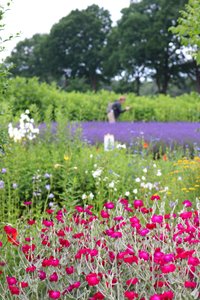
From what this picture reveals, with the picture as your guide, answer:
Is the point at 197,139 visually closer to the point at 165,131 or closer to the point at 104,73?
the point at 165,131

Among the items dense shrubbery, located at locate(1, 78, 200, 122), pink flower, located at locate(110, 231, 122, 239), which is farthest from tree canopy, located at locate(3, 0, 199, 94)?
pink flower, located at locate(110, 231, 122, 239)

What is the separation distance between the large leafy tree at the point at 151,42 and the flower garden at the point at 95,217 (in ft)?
104

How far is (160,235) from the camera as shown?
10.4 ft

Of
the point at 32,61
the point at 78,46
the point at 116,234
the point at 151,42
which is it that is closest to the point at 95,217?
the point at 116,234

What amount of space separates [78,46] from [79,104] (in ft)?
118

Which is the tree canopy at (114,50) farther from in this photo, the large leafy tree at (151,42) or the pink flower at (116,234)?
the pink flower at (116,234)

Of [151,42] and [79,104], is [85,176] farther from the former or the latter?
[151,42]

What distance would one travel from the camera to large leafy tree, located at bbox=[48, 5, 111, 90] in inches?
2071

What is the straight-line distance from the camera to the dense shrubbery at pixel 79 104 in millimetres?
15672

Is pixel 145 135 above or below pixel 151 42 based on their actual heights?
below

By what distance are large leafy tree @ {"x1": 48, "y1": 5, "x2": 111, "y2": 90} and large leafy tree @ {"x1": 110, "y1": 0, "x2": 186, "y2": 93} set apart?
246 inches

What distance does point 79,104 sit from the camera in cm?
1834

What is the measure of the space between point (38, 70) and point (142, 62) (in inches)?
536

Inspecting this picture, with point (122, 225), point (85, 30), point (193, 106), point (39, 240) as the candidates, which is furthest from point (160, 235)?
point (85, 30)
